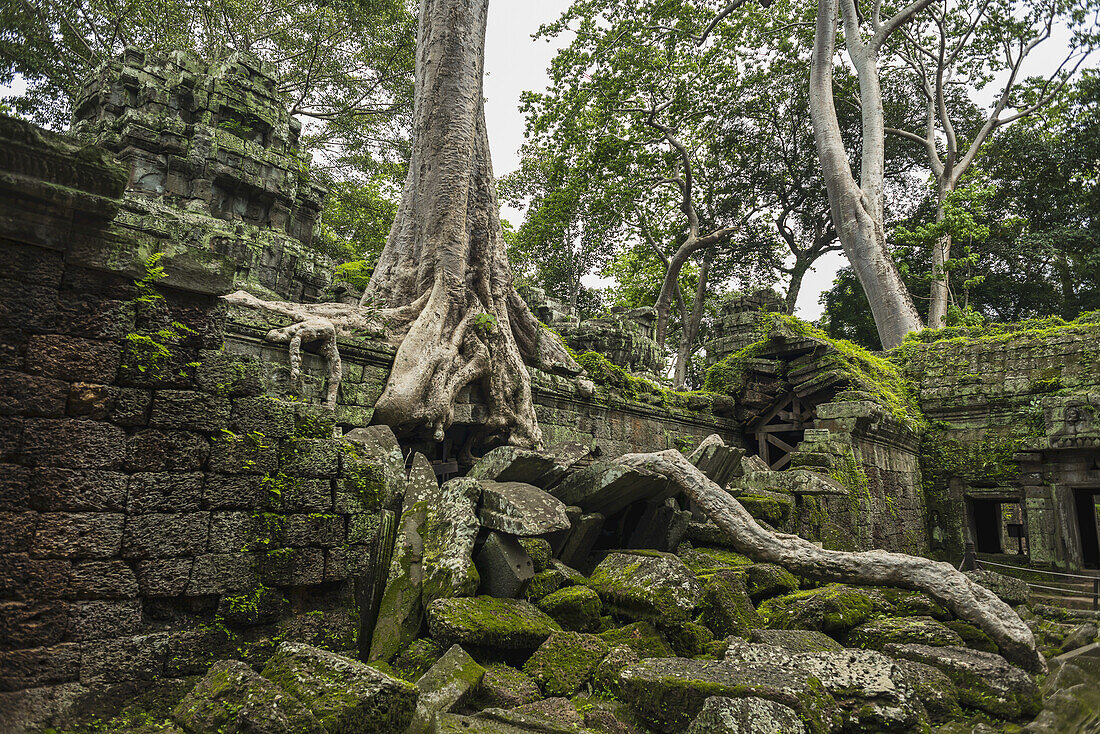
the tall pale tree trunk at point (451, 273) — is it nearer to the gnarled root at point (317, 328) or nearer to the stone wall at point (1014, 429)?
the gnarled root at point (317, 328)

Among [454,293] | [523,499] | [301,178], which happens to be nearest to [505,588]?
[523,499]

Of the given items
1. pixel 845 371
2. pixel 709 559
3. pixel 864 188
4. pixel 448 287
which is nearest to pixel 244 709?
pixel 709 559

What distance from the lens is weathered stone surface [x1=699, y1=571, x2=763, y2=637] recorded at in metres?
3.40

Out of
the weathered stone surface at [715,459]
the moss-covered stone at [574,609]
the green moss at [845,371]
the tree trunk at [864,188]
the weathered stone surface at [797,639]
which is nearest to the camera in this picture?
the weathered stone surface at [797,639]

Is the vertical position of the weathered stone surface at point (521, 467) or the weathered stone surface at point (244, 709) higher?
the weathered stone surface at point (521, 467)

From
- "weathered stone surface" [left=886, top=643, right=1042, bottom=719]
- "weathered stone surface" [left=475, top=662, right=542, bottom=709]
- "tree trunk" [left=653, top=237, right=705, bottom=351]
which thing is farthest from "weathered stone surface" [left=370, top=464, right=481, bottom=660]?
"tree trunk" [left=653, top=237, right=705, bottom=351]

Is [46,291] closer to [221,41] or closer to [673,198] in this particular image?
[221,41]

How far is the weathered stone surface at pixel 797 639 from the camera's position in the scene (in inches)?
122

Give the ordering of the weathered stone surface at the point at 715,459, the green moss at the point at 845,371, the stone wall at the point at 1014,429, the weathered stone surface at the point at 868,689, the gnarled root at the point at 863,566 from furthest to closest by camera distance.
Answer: the stone wall at the point at 1014,429, the green moss at the point at 845,371, the weathered stone surface at the point at 715,459, the gnarled root at the point at 863,566, the weathered stone surface at the point at 868,689

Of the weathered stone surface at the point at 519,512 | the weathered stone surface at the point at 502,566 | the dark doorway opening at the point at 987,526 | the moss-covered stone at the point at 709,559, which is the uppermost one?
the weathered stone surface at the point at 519,512

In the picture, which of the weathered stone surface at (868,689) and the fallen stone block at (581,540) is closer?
the weathered stone surface at (868,689)

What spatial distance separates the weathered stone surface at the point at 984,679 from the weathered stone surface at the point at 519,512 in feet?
6.33

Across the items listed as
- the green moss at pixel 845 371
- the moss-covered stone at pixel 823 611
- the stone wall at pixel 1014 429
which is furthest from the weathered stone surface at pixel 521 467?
the stone wall at pixel 1014 429

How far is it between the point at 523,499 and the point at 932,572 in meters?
2.61
